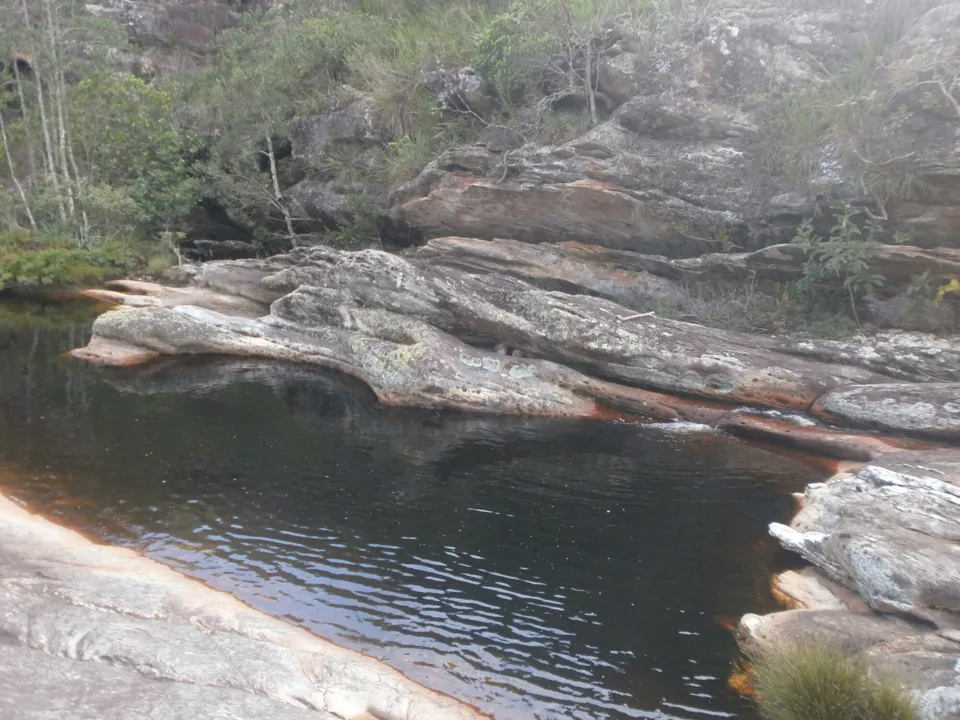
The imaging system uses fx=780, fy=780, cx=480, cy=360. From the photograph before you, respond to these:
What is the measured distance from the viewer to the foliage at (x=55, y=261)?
2570 cm

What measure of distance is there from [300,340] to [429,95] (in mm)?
9841

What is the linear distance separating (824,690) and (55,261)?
88.6ft

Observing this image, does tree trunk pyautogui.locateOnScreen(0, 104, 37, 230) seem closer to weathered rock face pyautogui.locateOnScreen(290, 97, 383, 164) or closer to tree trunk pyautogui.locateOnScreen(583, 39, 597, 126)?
weathered rock face pyautogui.locateOnScreen(290, 97, 383, 164)

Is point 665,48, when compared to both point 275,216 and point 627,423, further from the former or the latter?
point 275,216

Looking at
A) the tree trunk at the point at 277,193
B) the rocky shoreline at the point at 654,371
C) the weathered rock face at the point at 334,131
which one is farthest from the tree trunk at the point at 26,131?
the rocky shoreline at the point at 654,371

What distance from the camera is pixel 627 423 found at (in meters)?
14.5

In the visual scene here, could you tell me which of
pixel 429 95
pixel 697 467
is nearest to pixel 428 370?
pixel 697 467

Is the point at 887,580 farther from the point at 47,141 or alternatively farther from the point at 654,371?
the point at 47,141

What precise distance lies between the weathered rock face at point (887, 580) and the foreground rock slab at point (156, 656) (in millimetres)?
3229

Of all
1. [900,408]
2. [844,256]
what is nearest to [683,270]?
[844,256]

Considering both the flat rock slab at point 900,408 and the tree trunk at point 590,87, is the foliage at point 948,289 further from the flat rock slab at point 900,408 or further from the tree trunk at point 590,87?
the tree trunk at point 590,87

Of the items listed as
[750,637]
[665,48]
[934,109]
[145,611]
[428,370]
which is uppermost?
[665,48]

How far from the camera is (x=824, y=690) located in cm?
573

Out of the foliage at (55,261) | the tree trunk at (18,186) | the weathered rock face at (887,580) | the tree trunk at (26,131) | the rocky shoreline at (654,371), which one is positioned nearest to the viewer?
the weathered rock face at (887,580)
